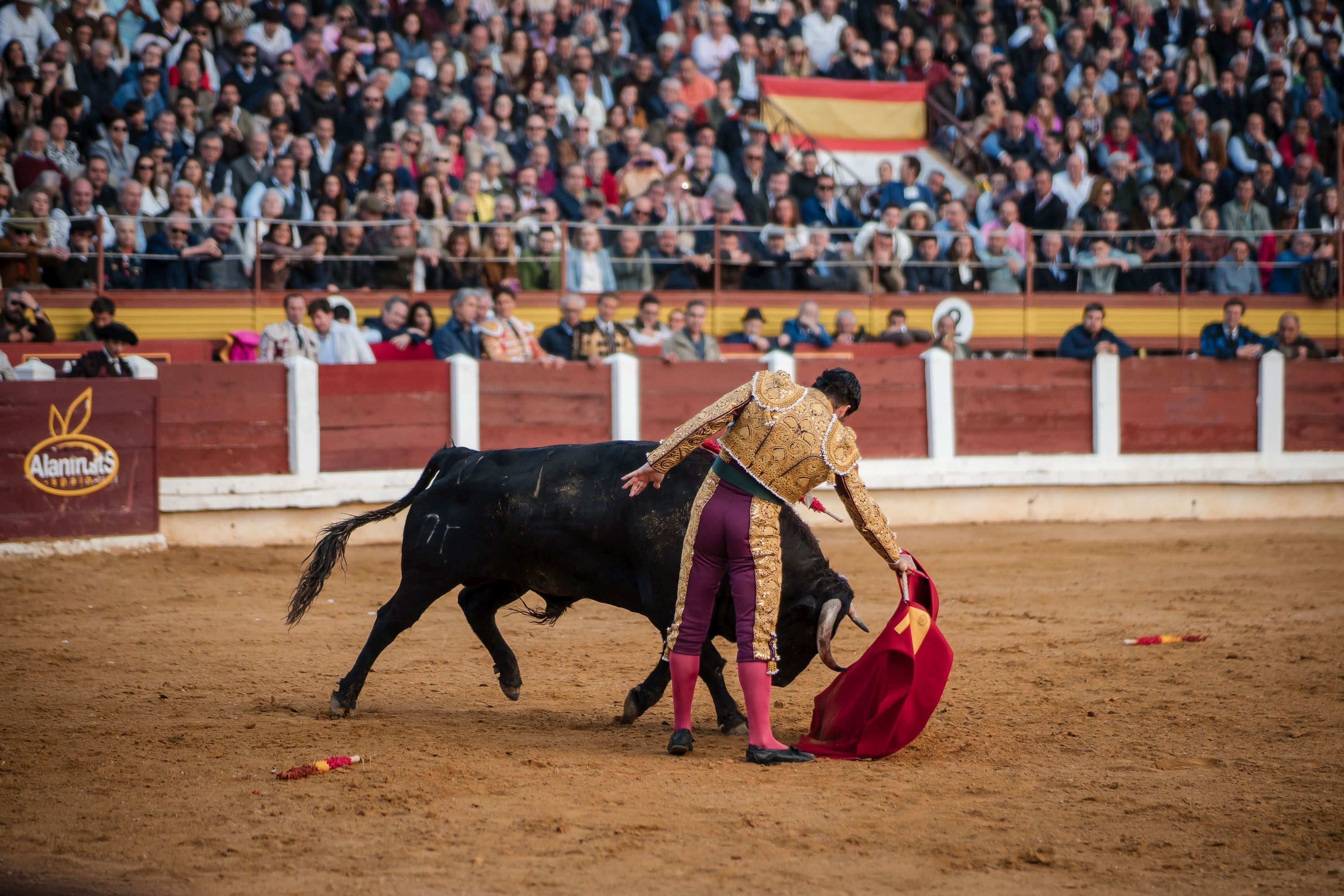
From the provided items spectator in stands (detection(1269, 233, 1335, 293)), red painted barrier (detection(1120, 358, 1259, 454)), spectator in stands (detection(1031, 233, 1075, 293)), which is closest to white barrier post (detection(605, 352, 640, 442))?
red painted barrier (detection(1120, 358, 1259, 454))

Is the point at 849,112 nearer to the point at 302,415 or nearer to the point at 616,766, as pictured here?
the point at 302,415

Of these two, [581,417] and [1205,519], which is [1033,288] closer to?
[1205,519]

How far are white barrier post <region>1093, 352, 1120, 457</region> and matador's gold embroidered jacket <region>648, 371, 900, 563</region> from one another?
23.2ft

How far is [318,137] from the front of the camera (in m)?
10.1

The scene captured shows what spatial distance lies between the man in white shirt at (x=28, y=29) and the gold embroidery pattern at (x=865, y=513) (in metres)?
8.58

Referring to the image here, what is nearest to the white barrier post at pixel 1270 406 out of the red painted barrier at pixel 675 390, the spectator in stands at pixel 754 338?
the spectator in stands at pixel 754 338

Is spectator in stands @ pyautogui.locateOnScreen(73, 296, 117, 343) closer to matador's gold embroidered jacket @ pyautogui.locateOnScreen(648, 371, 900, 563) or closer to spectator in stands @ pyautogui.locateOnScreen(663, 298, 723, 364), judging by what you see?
spectator in stands @ pyautogui.locateOnScreen(663, 298, 723, 364)

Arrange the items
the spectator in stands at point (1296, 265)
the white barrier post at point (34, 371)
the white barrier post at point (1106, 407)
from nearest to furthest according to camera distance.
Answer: the white barrier post at point (34, 371) → the white barrier post at point (1106, 407) → the spectator in stands at point (1296, 265)

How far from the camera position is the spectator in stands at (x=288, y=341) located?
8781 millimetres

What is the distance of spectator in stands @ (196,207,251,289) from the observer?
367 inches

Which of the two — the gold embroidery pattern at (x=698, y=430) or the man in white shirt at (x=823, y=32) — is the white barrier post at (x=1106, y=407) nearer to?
the man in white shirt at (x=823, y=32)

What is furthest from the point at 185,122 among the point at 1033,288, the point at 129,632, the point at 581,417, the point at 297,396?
the point at 1033,288

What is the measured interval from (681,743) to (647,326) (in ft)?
20.6

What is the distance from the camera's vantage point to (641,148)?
450 inches
